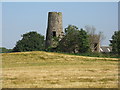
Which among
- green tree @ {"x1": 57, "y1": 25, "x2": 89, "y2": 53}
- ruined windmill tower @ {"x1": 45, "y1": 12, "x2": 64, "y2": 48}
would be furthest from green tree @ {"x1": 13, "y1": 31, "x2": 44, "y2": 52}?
green tree @ {"x1": 57, "y1": 25, "x2": 89, "y2": 53}

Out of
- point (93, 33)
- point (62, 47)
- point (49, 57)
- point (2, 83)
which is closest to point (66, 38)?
point (62, 47)

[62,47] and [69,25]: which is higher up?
[69,25]

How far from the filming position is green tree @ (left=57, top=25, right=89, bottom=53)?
56188mm

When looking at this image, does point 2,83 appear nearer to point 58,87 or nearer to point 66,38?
point 58,87

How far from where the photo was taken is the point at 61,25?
208 feet

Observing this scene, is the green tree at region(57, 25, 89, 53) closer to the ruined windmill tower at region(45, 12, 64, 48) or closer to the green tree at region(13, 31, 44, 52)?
the ruined windmill tower at region(45, 12, 64, 48)

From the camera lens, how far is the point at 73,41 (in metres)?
56.9

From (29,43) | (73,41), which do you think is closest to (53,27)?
(73,41)

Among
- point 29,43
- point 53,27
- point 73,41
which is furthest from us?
point 29,43

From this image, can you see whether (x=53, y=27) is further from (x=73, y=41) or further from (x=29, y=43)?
(x=29, y=43)

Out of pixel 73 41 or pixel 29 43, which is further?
pixel 29 43

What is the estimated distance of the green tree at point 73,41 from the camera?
184 feet

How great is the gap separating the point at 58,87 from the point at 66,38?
45486 millimetres

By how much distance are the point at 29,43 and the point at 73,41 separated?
2839cm
